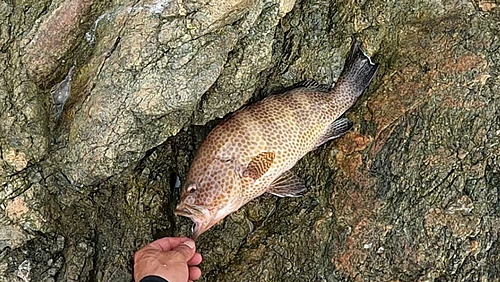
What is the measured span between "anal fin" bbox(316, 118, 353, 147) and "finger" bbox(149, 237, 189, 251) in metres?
1.44

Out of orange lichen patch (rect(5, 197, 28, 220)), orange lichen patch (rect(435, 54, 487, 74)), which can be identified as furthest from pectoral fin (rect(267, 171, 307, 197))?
orange lichen patch (rect(5, 197, 28, 220))

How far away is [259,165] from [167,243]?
0.97 meters

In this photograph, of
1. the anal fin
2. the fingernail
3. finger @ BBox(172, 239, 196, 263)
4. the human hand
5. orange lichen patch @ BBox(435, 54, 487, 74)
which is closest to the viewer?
the human hand

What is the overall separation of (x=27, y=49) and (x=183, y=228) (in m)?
1.94

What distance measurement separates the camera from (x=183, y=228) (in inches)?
191

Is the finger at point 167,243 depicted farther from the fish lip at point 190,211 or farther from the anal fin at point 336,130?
the anal fin at point 336,130

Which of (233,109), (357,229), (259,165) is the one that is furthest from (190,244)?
(357,229)

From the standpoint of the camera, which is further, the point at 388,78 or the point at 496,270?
the point at 388,78

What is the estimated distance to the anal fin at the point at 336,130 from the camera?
4.75m

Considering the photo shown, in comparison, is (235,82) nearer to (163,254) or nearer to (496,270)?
(163,254)

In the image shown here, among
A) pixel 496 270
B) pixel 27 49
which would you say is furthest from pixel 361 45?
pixel 27 49

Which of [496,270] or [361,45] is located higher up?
[361,45]

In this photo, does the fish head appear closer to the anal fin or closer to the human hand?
the human hand

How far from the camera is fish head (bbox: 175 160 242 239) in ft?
14.5
